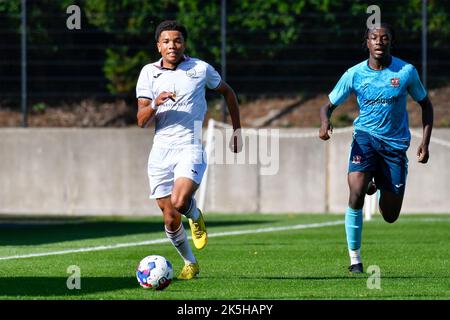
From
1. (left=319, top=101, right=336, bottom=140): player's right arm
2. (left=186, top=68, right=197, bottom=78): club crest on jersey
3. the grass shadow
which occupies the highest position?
(left=186, top=68, right=197, bottom=78): club crest on jersey

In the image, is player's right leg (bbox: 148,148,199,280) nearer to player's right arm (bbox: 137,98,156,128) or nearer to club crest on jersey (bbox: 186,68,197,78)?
player's right arm (bbox: 137,98,156,128)

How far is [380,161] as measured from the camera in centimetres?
1233

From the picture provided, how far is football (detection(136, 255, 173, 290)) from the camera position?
10.4 metres

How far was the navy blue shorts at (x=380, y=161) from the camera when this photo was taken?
12.2 m

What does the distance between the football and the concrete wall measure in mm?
12250

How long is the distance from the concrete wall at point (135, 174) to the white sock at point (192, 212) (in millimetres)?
10936

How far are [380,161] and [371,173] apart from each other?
0.50 ft

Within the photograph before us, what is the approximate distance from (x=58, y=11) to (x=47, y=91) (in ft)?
4.93

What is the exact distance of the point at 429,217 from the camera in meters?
21.3

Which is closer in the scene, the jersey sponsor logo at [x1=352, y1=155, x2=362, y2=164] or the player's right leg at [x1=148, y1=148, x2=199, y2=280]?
the player's right leg at [x1=148, y1=148, x2=199, y2=280]

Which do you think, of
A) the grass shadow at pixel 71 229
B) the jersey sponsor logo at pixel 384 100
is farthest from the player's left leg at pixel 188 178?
the grass shadow at pixel 71 229

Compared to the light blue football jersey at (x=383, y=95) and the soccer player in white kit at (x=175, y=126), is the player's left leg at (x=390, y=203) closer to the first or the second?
the light blue football jersey at (x=383, y=95)

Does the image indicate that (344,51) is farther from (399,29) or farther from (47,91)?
(47,91)

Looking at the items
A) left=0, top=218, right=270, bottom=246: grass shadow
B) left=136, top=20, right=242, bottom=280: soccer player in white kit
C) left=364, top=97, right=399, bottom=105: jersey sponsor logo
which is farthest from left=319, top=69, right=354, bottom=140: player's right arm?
left=0, top=218, right=270, bottom=246: grass shadow
